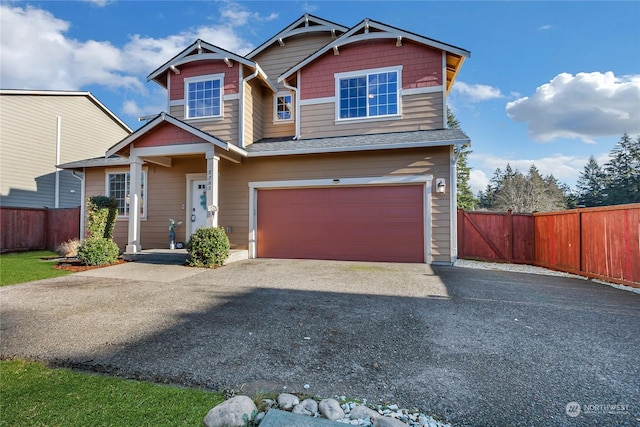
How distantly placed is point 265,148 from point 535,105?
28804 millimetres

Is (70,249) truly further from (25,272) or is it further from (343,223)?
(343,223)

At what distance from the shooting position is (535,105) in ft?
87.7

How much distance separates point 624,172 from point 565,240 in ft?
119

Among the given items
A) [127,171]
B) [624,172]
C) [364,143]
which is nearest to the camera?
[364,143]

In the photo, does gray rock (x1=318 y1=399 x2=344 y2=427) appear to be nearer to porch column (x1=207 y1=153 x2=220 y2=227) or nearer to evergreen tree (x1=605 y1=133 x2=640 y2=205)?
porch column (x1=207 y1=153 x2=220 y2=227)

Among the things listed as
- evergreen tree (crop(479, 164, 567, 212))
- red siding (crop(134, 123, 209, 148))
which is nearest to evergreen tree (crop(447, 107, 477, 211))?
evergreen tree (crop(479, 164, 567, 212))

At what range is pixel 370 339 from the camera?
125 inches

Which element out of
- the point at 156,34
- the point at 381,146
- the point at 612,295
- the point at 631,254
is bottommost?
the point at 612,295

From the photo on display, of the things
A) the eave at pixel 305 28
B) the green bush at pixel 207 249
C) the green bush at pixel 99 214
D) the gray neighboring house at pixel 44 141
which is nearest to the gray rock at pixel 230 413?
the green bush at pixel 207 249

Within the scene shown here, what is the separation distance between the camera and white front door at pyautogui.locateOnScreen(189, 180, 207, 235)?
1020 centimetres

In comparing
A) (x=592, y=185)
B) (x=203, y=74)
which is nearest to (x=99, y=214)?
(x=203, y=74)

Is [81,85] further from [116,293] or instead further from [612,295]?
[612,295]

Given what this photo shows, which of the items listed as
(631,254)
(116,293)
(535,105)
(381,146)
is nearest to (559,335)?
(631,254)

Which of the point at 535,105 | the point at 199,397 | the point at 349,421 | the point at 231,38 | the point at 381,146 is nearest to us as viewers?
the point at 349,421
